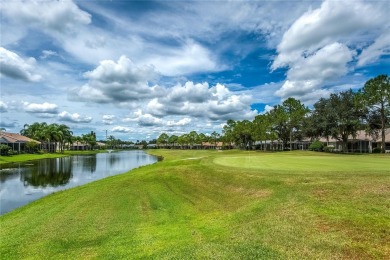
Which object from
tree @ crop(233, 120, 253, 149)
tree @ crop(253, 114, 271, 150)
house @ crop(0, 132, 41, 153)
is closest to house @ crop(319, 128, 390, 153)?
tree @ crop(253, 114, 271, 150)

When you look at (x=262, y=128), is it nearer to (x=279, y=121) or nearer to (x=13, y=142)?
(x=279, y=121)

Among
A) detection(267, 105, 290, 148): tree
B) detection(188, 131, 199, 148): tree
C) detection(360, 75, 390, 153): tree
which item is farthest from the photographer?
detection(188, 131, 199, 148): tree

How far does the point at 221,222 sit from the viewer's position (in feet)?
40.9

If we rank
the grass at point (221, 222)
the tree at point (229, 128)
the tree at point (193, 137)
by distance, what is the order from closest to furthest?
the grass at point (221, 222)
the tree at point (229, 128)
the tree at point (193, 137)

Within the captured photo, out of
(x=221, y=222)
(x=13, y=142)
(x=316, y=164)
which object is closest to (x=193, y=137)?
(x=13, y=142)

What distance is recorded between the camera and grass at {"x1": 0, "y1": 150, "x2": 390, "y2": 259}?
8984 millimetres

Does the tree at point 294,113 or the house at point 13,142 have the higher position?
the tree at point 294,113

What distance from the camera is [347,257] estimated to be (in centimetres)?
786

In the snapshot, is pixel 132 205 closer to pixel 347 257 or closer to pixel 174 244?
pixel 174 244

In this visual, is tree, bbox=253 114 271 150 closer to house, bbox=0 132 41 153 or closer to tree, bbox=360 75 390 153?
tree, bbox=360 75 390 153

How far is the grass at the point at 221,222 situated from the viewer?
8.98m

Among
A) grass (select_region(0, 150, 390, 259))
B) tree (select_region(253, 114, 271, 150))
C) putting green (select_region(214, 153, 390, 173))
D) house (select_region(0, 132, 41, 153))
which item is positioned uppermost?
tree (select_region(253, 114, 271, 150))

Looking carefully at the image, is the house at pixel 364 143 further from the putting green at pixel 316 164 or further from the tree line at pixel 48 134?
the tree line at pixel 48 134

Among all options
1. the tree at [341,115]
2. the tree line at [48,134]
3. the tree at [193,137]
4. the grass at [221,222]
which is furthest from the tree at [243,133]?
the grass at [221,222]
